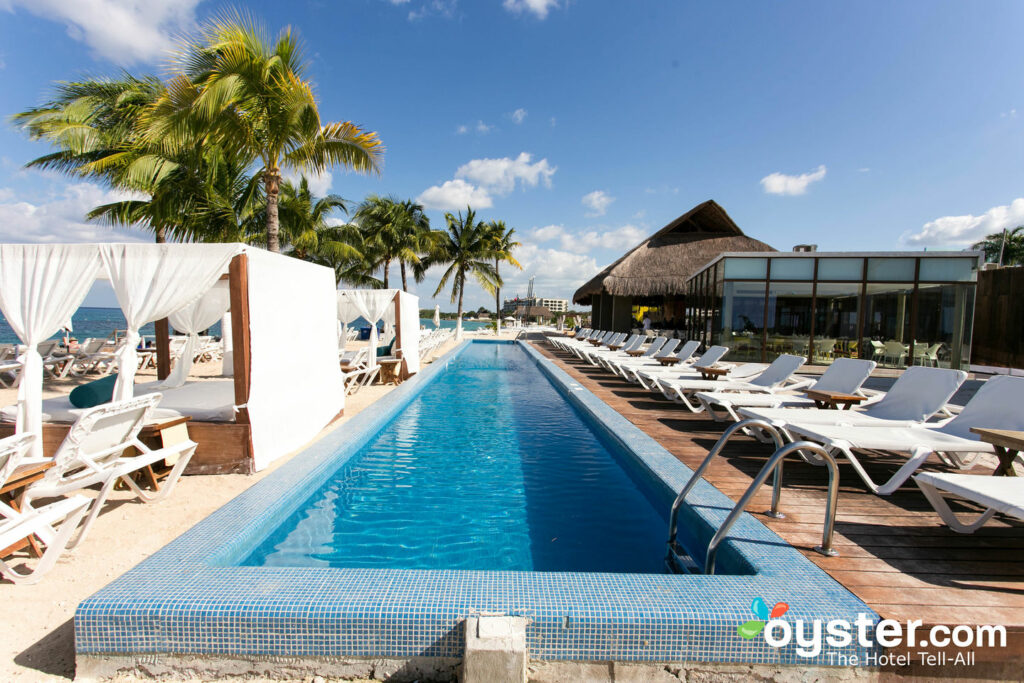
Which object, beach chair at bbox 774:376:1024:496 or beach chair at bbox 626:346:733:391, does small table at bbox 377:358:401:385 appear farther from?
beach chair at bbox 774:376:1024:496

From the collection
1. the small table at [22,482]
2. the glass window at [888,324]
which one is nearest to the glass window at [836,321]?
the glass window at [888,324]

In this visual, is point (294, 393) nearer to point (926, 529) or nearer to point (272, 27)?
point (926, 529)

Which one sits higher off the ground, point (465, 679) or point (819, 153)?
point (819, 153)

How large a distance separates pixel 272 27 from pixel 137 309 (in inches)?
198

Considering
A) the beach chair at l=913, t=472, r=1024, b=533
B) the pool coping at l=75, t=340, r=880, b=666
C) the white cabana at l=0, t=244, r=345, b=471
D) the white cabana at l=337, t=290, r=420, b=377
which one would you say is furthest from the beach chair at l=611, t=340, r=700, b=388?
the pool coping at l=75, t=340, r=880, b=666

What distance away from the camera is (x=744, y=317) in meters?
11.5

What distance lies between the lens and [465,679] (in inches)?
66.5

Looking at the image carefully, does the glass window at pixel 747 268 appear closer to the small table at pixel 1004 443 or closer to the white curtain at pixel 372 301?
the white curtain at pixel 372 301

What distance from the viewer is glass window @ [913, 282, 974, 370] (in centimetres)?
1045

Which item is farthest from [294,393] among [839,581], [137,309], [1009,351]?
[1009,351]

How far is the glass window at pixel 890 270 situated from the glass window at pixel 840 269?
208mm

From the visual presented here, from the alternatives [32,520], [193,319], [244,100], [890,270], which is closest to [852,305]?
[890,270]

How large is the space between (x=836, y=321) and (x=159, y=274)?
1277 centimetres

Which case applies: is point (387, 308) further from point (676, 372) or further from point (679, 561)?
Answer: point (679, 561)
